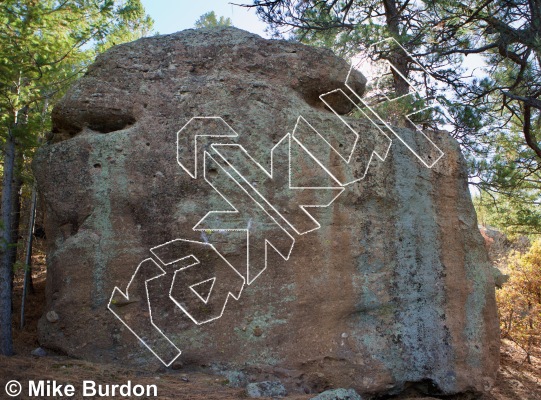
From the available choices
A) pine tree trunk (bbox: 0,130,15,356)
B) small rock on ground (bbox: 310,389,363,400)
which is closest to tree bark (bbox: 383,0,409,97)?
small rock on ground (bbox: 310,389,363,400)

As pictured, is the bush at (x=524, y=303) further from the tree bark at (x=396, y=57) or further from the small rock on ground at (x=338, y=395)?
the small rock on ground at (x=338, y=395)

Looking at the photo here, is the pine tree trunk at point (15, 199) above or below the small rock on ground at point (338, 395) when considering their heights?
above

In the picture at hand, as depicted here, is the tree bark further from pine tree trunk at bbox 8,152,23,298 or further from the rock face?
pine tree trunk at bbox 8,152,23,298

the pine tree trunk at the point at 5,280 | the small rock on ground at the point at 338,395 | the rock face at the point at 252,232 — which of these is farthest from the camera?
the pine tree trunk at the point at 5,280

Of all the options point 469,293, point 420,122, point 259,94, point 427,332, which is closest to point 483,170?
point 420,122

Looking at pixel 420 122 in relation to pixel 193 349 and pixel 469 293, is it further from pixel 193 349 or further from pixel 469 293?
pixel 193 349

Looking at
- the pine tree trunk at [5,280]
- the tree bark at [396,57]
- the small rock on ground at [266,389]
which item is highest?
the tree bark at [396,57]

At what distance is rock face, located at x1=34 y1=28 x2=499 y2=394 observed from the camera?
546cm

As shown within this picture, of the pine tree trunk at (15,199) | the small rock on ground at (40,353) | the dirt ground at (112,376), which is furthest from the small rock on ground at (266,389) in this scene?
the pine tree trunk at (15,199)

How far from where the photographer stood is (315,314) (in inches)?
222

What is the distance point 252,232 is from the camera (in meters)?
5.70

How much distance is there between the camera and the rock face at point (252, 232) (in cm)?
546

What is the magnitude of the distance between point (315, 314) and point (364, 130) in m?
2.32

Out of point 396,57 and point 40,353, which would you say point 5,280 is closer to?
point 40,353
